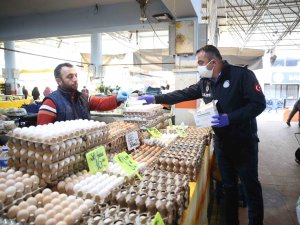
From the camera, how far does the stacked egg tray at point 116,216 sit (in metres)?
1.49

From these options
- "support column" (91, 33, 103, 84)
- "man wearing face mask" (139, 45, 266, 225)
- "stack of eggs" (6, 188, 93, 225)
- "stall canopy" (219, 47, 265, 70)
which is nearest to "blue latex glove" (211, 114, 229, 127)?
"man wearing face mask" (139, 45, 266, 225)

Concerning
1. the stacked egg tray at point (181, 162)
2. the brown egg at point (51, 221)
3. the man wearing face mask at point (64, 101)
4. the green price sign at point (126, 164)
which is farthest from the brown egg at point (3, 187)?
the stacked egg tray at point (181, 162)

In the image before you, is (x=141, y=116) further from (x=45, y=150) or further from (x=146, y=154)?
(x=45, y=150)

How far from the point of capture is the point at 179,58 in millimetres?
6219

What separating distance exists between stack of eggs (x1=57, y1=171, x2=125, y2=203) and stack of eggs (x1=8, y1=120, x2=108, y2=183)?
10 centimetres

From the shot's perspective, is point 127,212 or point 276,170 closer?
point 127,212

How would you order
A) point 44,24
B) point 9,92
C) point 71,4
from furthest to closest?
point 9,92 → point 44,24 → point 71,4

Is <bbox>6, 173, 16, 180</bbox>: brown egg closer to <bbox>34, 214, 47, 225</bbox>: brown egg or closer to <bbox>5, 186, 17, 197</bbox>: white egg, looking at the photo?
<bbox>5, 186, 17, 197</bbox>: white egg

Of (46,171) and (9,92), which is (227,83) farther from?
(9,92)

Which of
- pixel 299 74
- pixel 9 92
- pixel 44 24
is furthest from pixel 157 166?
pixel 299 74

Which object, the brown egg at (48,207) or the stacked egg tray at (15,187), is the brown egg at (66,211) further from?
the stacked egg tray at (15,187)

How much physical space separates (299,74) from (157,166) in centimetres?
2853

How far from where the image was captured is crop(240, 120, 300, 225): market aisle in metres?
4.19

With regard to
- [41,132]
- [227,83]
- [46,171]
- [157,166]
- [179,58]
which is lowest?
[157,166]
